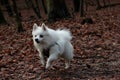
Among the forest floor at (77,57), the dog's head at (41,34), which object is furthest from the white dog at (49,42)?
the forest floor at (77,57)

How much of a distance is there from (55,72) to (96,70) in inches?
41.3

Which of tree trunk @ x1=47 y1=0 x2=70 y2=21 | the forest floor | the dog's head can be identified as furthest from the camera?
tree trunk @ x1=47 y1=0 x2=70 y2=21

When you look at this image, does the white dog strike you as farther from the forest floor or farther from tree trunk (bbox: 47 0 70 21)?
tree trunk (bbox: 47 0 70 21)

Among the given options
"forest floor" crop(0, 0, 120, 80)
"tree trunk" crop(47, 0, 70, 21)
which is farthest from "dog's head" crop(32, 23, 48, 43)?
"tree trunk" crop(47, 0, 70, 21)

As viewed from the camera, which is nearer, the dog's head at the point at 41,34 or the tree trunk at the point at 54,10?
the dog's head at the point at 41,34

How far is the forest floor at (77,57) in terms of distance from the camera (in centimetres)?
891

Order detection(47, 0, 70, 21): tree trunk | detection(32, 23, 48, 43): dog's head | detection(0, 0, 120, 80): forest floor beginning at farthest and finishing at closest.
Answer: detection(47, 0, 70, 21): tree trunk, detection(0, 0, 120, 80): forest floor, detection(32, 23, 48, 43): dog's head

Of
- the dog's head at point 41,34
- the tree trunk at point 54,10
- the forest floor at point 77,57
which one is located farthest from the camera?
the tree trunk at point 54,10

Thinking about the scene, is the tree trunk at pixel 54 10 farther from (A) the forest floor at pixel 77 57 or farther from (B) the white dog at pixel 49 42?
(B) the white dog at pixel 49 42

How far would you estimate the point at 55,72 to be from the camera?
9.19m

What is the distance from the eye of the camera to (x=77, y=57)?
1097cm

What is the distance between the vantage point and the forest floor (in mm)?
8906

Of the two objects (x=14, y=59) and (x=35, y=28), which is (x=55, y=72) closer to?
(x=35, y=28)

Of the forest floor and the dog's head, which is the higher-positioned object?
the dog's head
